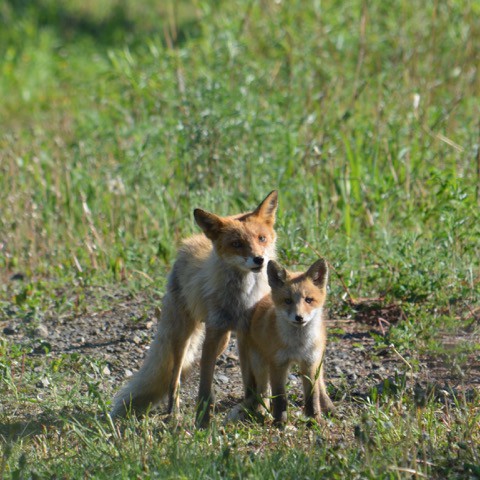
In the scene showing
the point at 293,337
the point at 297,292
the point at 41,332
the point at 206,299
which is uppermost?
the point at 297,292

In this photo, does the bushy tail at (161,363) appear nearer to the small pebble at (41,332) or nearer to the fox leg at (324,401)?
the fox leg at (324,401)

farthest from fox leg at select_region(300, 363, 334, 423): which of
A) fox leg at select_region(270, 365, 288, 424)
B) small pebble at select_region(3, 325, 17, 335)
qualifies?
small pebble at select_region(3, 325, 17, 335)

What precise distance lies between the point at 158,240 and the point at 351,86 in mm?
3695

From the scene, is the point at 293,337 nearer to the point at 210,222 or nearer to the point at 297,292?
the point at 297,292

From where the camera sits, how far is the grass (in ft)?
15.0

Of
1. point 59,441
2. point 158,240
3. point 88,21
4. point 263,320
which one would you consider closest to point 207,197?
point 158,240

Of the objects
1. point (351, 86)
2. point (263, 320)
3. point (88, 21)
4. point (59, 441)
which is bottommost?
point (59, 441)

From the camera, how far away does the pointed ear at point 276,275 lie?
5250 millimetres

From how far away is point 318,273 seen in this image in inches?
212

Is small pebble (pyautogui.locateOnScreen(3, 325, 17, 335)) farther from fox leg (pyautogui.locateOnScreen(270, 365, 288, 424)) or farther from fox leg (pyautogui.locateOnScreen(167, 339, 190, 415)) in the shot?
fox leg (pyautogui.locateOnScreen(270, 365, 288, 424))

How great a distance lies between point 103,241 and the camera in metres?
A: 8.25

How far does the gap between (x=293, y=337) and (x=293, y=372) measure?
927mm

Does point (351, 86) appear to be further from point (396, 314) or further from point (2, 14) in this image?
point (2, 14)

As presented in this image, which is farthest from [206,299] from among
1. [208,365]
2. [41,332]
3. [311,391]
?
[41,332]
